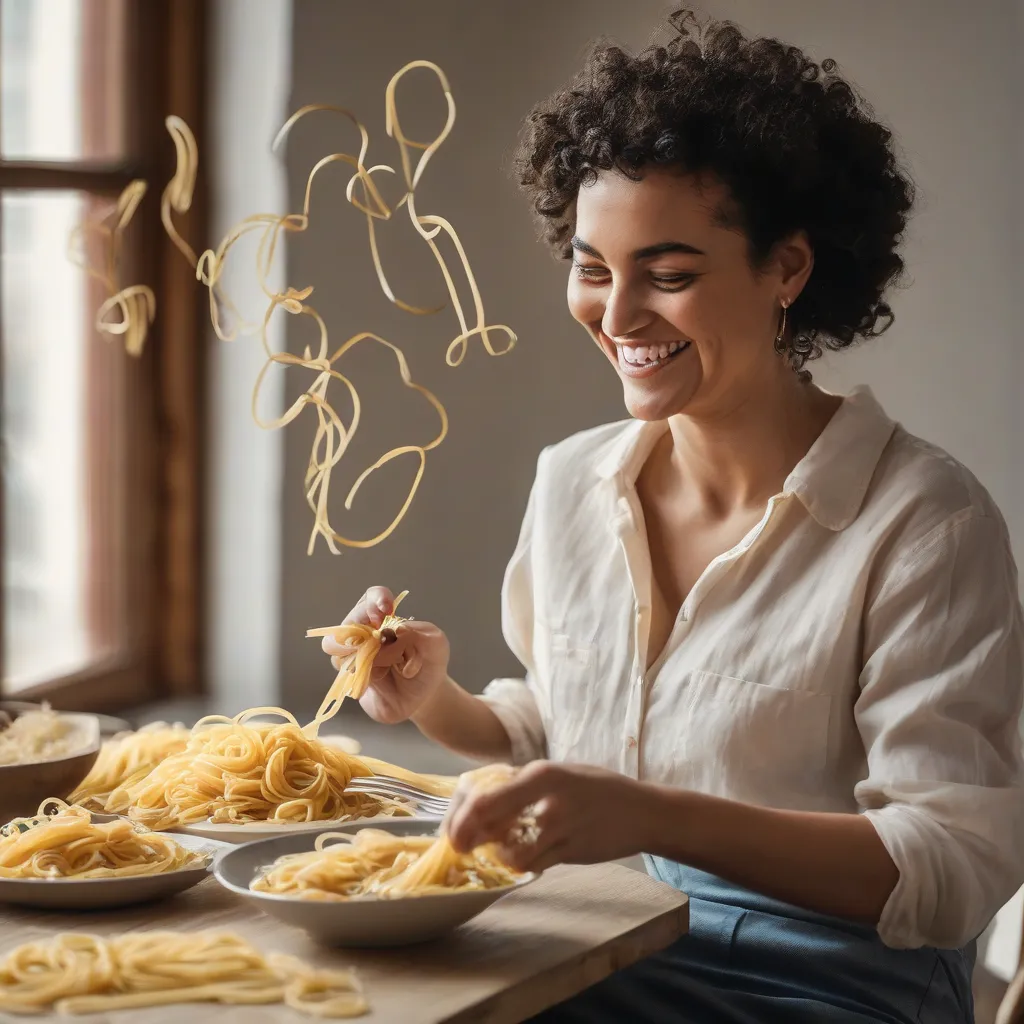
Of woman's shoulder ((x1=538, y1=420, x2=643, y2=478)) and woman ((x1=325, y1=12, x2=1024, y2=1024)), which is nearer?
woman ((x1=325, y1=12, x2=1024, y2=1024))

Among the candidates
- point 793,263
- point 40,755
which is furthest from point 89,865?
point 793,263

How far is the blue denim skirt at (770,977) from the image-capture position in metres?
1.43

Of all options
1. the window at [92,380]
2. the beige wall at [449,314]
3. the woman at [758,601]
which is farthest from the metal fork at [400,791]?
the beige wall at [449,314]

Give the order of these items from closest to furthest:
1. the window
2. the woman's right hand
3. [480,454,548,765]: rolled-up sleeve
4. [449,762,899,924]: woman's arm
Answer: [449,762,899,924]: woman's arm, the woman's right hand, [480,454,548,765]: rolled-up sleeve, the window

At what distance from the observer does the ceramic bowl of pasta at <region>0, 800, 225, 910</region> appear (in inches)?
48.8

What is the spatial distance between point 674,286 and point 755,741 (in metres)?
0.51

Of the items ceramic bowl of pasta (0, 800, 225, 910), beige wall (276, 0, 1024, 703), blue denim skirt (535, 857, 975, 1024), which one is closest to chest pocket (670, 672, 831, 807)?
→ blue denim skirt (535, 857, 975, 1024)

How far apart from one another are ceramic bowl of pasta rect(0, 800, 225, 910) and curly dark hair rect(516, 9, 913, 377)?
2.88ft

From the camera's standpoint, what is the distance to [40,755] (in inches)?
61.4

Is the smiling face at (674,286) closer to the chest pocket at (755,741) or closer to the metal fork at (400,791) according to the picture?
the chest pocket at (755,741)

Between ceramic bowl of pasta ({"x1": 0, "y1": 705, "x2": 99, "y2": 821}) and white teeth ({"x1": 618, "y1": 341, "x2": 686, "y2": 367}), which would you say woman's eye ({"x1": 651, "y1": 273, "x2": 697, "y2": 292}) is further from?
ceramic bowl of pasta ({"x1": 0, "y1": 705, "x2": 99, "y2": 821})

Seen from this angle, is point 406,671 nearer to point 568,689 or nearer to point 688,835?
point 568,689

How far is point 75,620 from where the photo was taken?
3.29 metres

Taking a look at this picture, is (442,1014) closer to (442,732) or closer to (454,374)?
(442,732)
